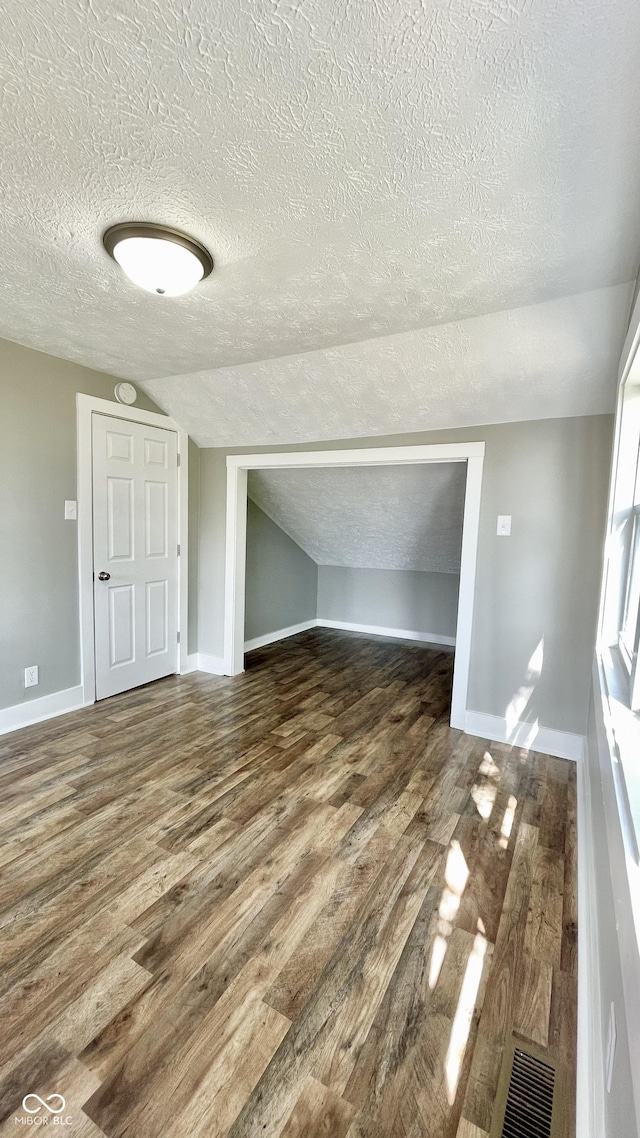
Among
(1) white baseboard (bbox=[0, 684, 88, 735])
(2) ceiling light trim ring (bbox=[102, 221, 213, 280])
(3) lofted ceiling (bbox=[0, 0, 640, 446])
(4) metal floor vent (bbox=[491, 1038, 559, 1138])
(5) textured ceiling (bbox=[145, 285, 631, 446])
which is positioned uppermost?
(3) lofted ceiling (bbox=[0, 0, 640, 446])

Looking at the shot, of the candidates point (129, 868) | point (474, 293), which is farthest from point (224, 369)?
point (129, 868)

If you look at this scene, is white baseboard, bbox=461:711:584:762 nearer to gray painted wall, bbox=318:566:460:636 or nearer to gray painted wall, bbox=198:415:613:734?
gray painted wall, bbox=198:415:613:734

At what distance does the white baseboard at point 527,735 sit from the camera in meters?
2.71

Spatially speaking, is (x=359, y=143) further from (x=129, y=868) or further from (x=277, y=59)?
(x=129, y=868)

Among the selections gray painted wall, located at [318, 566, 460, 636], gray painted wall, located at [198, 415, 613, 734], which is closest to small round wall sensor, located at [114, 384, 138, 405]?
gray painted wall, located at [198, 415, 613, 734]

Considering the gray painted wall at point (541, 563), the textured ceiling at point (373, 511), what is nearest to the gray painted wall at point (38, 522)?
the textured ceiling at point (373, 511)

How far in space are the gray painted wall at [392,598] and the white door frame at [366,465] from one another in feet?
5.42

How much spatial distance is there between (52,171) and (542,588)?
282 centimetres

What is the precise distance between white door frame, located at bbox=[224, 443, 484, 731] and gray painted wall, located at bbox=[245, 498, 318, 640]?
70 centimetres

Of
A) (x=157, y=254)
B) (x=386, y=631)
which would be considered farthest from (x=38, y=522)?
(x=386, y=631)

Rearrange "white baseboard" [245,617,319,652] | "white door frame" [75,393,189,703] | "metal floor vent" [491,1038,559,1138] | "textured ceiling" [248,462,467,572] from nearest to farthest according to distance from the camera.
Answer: "metal floor vent" [491,1038,559,1138]
"white door frame" [75,393,189,703]
"textured ceiling" [248,462,467,572]
"white baseboard" [245,617,319,652]

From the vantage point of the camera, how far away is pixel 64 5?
0.90 meters

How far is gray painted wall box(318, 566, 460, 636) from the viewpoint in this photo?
5066 millimetres

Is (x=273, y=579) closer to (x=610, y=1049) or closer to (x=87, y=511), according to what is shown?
(x=87, y=511)
